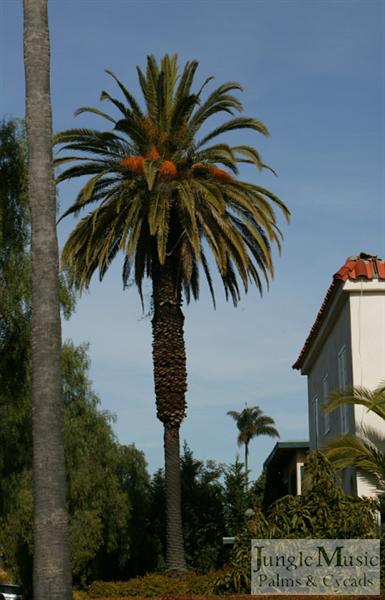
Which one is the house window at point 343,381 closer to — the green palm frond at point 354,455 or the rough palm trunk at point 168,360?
the green palm frond at point 354,455

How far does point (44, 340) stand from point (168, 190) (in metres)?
18.5

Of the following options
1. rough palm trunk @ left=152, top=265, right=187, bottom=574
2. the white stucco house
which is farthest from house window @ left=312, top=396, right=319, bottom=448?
the white stucco house

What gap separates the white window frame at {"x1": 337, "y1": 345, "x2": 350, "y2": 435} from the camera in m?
25.2

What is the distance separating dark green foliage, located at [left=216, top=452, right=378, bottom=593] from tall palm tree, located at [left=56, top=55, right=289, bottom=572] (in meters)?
9.39

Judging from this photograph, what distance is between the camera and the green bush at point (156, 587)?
26772 millimetres

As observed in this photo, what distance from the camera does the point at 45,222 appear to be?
1202cm

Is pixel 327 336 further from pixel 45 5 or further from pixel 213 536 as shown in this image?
pixel 45 5

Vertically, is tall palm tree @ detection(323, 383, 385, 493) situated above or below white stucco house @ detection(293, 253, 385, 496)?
below

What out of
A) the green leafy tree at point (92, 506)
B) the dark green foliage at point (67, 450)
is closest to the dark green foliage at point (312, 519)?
the dark green foliage at point (67, 450)

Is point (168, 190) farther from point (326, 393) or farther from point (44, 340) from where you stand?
point (44, 340)

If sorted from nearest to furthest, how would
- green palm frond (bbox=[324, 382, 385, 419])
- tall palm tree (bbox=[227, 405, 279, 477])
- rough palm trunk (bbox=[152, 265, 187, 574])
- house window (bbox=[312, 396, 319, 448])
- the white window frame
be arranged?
green palm frond (bbox=[324, 382, 385, 419]) < the white window frame < rough palm trunk (bbox=[152, 265, 187, 574]) < house window (bbox=[312, 396, 319, 448]) < tall palm tree (bbox=[227, 405, 279, 477])

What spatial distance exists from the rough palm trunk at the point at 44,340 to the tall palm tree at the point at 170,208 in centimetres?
1624

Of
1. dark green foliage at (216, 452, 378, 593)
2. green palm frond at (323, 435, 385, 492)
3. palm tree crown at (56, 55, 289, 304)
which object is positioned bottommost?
A: dark green foliage at (216, 452, 378, 593)

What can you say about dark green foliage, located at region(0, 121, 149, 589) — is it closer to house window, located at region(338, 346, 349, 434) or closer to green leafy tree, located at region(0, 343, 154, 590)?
green leafy tree, located at region(0, 343, 154, 590)
